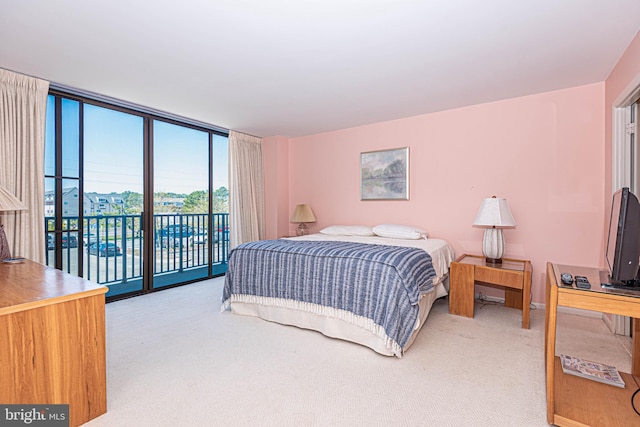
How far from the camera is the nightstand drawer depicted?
107 inches

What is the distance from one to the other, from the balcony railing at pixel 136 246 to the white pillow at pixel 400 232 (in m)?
2.50

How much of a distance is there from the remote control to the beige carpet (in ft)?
2.30

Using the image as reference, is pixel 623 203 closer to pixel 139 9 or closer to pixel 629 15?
pixel 629 15

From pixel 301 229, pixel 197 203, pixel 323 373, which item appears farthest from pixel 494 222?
pixel 197 203

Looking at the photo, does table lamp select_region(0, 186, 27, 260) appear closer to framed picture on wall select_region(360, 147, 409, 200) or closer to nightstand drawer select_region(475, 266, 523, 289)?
framed picture on wall select_region(360, 147, 409, 200)

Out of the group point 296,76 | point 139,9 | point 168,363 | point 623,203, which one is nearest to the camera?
point 623,203

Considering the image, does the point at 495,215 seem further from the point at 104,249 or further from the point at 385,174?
the point at 104,249

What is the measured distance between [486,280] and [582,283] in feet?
4.66

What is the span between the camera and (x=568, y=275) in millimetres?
1616

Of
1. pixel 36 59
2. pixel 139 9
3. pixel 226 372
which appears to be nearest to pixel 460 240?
pixel 226 372

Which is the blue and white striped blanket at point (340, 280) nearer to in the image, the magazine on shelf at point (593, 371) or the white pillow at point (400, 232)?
the white pillow at point (400, 232)

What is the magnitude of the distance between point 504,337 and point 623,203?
1.46m

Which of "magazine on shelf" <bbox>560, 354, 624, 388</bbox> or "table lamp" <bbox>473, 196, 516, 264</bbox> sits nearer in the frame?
"magazine on shelf" <bbox>560, 354, 624, 388</bbox>
